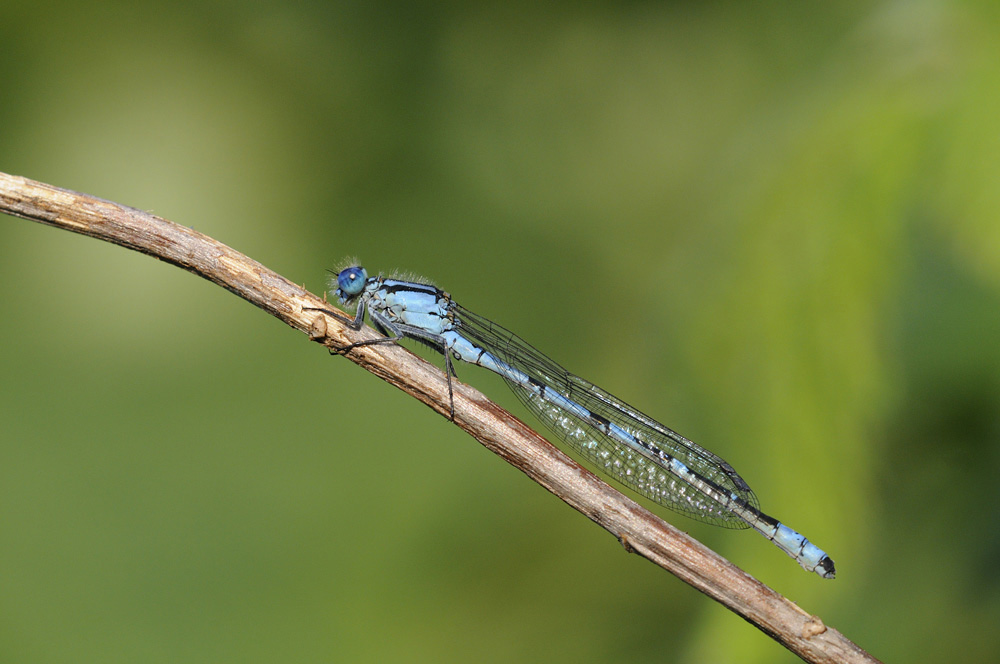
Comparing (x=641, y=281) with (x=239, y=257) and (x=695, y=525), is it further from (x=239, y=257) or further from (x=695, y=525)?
(x=239, y=257)

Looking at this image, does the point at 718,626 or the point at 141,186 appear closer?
the point at 718,626

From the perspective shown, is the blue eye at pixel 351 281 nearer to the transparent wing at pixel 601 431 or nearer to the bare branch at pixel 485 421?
the transparent wing at pixel 601 431

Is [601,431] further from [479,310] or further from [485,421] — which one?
[485,421]

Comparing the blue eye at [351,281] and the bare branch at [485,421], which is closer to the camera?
the bare branch at [485,421]

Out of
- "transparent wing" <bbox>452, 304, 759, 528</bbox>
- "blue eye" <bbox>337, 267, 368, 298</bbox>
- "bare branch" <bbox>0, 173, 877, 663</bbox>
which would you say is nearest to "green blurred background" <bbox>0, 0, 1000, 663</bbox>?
"transparent wing" <bbox>452, 304, 759, 528</bbox>

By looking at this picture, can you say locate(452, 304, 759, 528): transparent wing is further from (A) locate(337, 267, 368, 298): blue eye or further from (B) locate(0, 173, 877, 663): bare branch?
(B) locate(0, 173, 877, 663): bare branch

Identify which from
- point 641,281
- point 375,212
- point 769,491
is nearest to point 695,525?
point 769,491

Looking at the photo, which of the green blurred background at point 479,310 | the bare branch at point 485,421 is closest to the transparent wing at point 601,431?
the green blurred background at point 479,310
